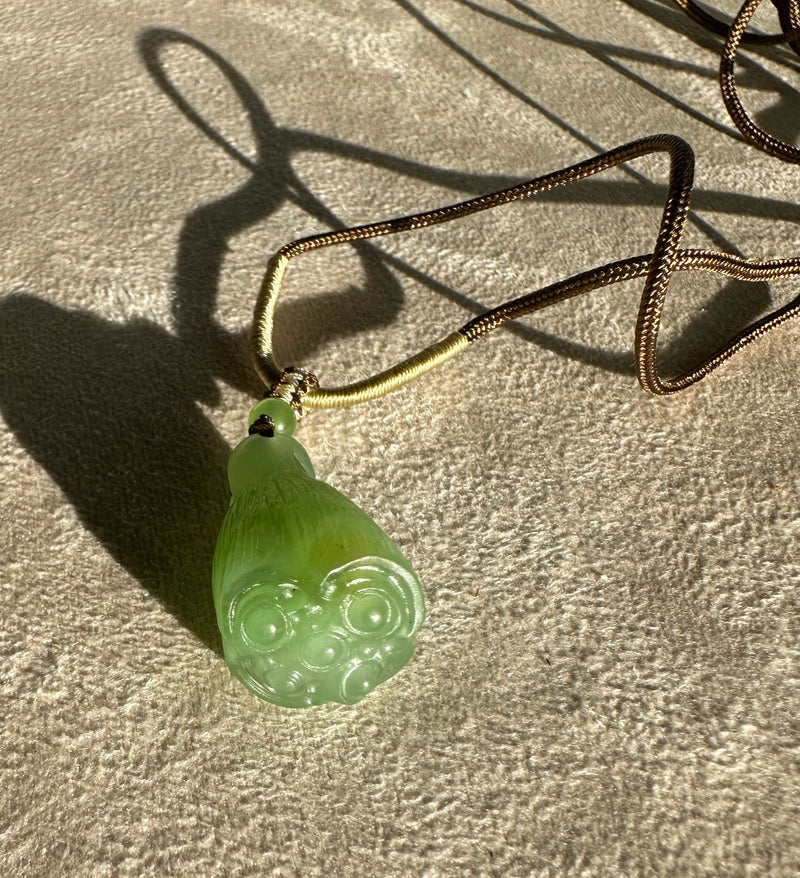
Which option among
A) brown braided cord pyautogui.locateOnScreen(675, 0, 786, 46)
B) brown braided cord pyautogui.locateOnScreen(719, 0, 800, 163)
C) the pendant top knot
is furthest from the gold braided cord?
brown braided cord pyautogui.locateOnScreen(675, 0, 786, 46)

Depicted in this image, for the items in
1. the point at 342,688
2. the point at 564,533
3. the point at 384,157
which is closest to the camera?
the point at 342,688

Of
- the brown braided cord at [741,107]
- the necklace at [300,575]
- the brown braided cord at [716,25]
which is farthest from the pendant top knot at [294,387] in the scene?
the brown braided cord at [716,25]

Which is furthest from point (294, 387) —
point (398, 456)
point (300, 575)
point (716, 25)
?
point (716, 25)

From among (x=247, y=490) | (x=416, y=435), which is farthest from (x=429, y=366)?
(x=247, y=490)

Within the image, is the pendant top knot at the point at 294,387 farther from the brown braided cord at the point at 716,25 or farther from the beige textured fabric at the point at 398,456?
the brown braided cord at the point at 716,25

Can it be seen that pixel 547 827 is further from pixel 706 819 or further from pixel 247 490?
pixel 247 490
